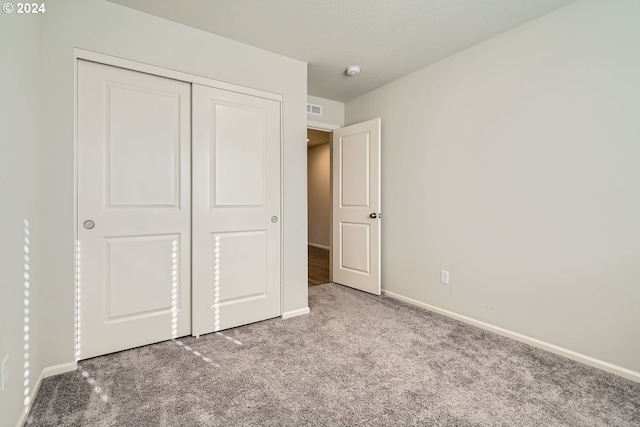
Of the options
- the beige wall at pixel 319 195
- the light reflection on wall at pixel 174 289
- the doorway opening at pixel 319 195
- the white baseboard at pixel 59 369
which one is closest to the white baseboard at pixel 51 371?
the white baseboard at pixel 59 369

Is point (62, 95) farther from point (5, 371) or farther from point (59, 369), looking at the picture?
point (59, 369)

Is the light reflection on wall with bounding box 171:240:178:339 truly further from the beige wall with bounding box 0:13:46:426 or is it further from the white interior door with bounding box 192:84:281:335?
the beige wall with bounding box 0:13:46:426

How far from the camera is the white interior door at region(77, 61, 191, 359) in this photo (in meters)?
1.99

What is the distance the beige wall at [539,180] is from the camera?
1.86 meters

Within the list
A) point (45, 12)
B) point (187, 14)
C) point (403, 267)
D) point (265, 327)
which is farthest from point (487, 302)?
point (45, 12)

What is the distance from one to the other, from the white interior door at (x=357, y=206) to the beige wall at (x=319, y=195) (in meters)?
2.80

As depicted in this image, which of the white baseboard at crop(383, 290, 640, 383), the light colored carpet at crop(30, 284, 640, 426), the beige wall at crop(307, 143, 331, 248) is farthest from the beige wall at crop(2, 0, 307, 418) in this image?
the beige wall at crop(307, 143, 331, 248)

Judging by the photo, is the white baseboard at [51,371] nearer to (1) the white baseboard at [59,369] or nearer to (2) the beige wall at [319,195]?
(1) the white baseboard at [59,369]

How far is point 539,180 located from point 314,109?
2.59 m

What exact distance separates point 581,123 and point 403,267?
6.46 ft

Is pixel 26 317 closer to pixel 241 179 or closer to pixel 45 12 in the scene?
pixel 241 179

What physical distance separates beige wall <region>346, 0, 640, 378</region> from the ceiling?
9.5 inches

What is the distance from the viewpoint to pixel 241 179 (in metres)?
2.59

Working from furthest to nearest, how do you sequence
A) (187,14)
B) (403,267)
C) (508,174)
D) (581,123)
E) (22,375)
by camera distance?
(403,267)
(508,174)
(187,14)
(581,123)
(22,375)
